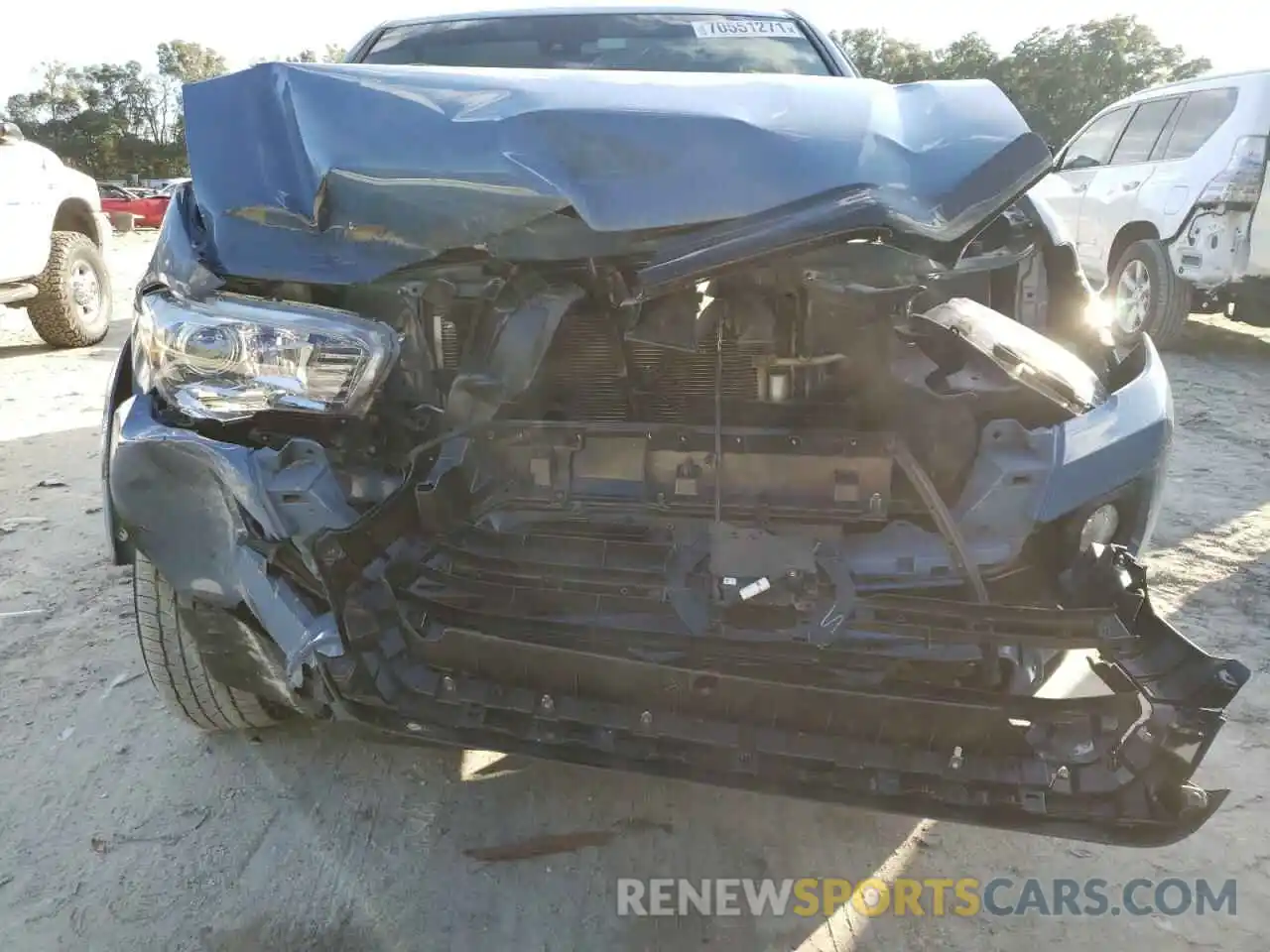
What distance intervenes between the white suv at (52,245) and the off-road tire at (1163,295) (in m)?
7.66

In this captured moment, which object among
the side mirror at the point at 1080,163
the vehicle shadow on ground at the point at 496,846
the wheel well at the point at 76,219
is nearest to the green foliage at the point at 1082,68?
the side mirror at the point at 1080,163

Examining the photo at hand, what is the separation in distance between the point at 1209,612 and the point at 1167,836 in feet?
6.10

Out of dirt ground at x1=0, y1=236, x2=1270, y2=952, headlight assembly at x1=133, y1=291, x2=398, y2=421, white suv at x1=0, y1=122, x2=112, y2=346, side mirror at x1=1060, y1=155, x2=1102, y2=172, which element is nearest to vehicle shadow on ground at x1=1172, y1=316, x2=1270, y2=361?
side mirror at x1=1060, y1=155, x2=1102, y2=172

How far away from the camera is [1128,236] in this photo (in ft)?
22.6

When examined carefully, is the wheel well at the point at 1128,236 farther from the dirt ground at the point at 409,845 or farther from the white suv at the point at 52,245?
the white suv at the point at 52,245

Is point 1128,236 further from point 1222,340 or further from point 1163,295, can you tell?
point 1222,340

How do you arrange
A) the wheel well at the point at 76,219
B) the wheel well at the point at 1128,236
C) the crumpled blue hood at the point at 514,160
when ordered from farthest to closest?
the wheel well at the point at 76,219 → the wheel well at the point at 1128,236 → the crumpled blue hood at the point at 514,160

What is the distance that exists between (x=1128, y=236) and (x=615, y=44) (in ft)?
17.1

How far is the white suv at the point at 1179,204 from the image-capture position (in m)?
5.79

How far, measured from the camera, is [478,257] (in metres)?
1.78

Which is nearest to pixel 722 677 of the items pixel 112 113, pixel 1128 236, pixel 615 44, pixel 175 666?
pixel 175 666

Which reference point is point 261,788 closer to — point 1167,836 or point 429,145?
point 429,145

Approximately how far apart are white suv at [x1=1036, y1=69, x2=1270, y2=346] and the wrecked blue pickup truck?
4503 millimetres

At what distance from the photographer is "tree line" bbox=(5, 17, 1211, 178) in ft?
94.1
